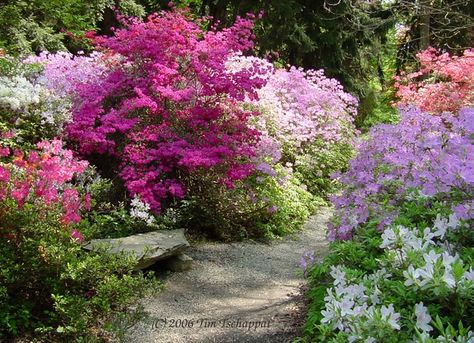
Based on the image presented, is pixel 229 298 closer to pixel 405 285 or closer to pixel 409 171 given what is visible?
pixel 409 171

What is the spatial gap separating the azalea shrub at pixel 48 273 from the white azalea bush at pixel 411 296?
152 cm

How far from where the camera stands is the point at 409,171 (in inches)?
121

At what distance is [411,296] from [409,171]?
142 cm

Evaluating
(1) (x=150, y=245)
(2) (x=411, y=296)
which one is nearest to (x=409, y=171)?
(2) (x=411, y=296)

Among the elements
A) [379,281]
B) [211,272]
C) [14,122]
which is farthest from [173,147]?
[379,281]

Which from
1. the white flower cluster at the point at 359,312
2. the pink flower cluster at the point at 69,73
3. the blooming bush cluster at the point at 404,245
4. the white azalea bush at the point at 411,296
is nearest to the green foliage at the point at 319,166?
the pink flower cluster at the point at 69,73

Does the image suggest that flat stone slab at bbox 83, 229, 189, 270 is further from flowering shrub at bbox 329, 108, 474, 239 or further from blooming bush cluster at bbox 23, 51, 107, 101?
blooming bush cluster at bbox 23, 51, 107, 101

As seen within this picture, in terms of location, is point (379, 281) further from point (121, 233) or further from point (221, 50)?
point (221, 50)

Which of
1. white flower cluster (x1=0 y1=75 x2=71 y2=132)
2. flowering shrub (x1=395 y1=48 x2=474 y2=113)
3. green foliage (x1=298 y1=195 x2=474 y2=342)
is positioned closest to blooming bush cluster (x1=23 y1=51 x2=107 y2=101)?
white flower cluster (x1=0 y1=75 x2=71 y2=132)

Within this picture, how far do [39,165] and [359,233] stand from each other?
2.17 metres

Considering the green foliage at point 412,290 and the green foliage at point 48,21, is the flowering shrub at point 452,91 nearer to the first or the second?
the green foliage at point 48,21

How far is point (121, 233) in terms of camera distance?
16.0 ft

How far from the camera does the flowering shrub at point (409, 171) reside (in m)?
2.25

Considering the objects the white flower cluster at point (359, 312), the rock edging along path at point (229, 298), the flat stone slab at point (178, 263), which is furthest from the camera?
the flat stone slab at point (178, 263)
